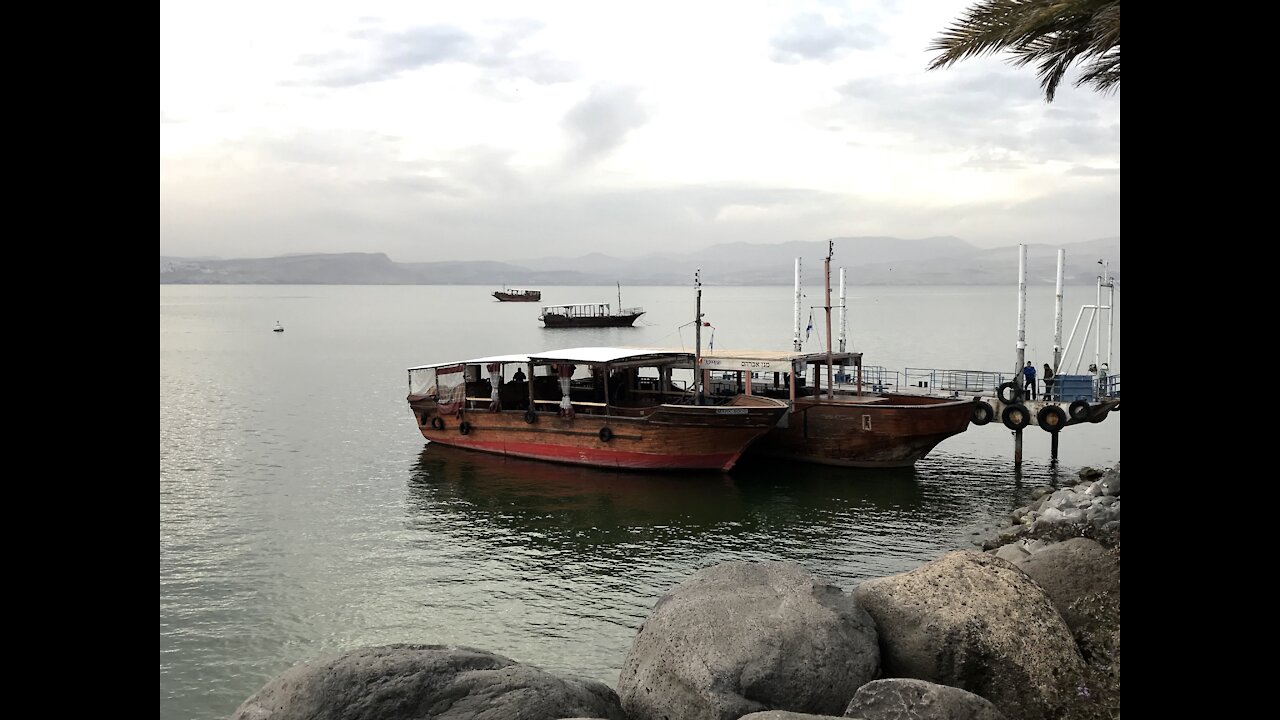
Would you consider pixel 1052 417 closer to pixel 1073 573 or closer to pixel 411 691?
pixel 1073 573

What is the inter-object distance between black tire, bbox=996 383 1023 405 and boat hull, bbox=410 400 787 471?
9035mm

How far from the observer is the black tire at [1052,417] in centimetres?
3216

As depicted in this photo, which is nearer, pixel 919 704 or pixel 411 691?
pixel 919 704

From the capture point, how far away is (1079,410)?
32.1 meters

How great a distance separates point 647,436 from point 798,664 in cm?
2072

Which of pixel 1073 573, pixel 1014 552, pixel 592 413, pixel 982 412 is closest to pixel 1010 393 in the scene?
pixel 982 412

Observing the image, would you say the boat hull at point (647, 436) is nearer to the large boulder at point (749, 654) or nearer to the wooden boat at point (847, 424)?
the wooden boat at point (847, 424)

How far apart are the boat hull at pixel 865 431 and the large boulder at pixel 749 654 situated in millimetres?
20833

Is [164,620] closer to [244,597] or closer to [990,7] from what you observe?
[244,597]

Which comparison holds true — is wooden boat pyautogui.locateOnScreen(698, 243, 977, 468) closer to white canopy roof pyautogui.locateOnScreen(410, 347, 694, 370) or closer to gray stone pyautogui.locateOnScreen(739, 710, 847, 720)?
white canopy roof pyautogui.locateOnScreen(410, 347, 694, 370)

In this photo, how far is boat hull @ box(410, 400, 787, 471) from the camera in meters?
28.8

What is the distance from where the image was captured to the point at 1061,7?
1446 centimetres
